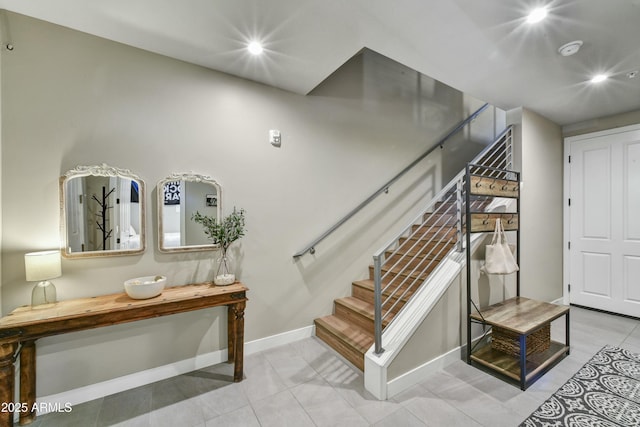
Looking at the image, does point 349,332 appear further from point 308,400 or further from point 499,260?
point 499,260

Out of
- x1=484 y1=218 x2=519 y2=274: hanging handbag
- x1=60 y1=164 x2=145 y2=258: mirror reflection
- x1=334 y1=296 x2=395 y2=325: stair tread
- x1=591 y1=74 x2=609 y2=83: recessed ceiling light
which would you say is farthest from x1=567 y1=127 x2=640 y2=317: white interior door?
x1=60 y1=164 x2=145 y2=258: mirror reflection

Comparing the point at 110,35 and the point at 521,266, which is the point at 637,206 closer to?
the point at 521,266

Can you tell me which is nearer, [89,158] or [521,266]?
[89,158]

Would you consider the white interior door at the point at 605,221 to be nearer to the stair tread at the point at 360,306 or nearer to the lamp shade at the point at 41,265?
the stair tread at the point at 360,306

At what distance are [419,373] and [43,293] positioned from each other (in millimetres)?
2695

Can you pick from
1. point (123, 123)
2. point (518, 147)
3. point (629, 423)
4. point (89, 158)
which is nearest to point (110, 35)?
point (123, 123)

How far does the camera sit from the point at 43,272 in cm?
167

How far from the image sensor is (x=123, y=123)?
6.76 feet

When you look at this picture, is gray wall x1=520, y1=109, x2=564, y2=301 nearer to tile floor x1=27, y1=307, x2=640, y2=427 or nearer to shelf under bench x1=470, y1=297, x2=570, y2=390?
shelf under bench x1=470, y1=297, x2=570, y2=390

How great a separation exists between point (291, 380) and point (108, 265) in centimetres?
165

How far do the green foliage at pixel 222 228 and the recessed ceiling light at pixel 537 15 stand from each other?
2594mm

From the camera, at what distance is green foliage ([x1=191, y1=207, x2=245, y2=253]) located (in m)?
2.25

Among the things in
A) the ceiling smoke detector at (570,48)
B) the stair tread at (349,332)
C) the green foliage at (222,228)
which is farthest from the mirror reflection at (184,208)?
the ceiling smoke detector at (570,48)

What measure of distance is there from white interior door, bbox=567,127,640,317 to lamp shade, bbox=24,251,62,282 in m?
5.63
